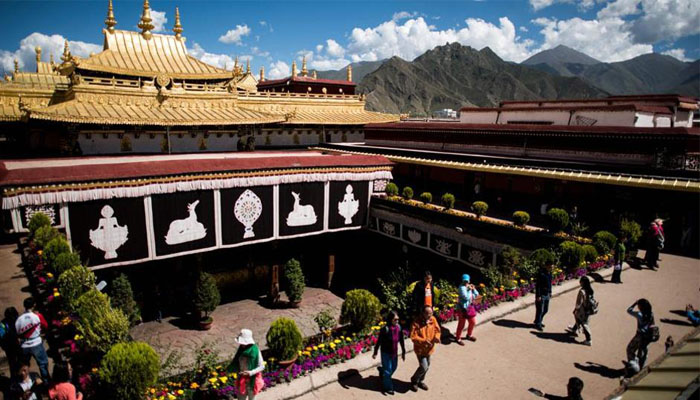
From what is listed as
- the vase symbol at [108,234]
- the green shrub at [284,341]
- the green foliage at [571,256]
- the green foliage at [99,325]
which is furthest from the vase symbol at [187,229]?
the green foliage at [571,256]

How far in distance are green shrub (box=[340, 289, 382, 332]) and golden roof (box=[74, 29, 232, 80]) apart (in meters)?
18.8

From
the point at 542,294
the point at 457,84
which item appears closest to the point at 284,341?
the point at 542,294

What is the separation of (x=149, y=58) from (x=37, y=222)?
14.6 m

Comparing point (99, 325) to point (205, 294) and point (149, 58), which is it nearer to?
point (205, 294)

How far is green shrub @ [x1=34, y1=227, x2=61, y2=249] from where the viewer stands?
11.2m

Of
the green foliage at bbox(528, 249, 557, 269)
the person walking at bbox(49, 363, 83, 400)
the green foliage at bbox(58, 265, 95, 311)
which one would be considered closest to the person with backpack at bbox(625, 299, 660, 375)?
the green foliage at bbox(528, 249, 557, 269)

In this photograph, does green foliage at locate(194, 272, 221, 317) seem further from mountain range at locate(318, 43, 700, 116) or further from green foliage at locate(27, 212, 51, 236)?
mountain range at locate(318, 43, 700, 116)

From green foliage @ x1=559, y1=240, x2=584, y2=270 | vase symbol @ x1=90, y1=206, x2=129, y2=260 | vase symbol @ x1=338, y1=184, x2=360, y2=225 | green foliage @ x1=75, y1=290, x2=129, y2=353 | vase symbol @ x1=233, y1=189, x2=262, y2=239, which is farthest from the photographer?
vase symbol @ x1=338, y1=184, x2=360, y2=225

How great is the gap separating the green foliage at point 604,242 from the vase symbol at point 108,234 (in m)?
14.7

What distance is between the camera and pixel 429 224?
1744cm

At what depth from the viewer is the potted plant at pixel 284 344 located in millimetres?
7324

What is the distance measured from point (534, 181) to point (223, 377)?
15.0 metres

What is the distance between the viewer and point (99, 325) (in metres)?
7.64

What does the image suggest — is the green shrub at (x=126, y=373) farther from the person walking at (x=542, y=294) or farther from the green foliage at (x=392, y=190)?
the green foliage at (x=392, y=190)
